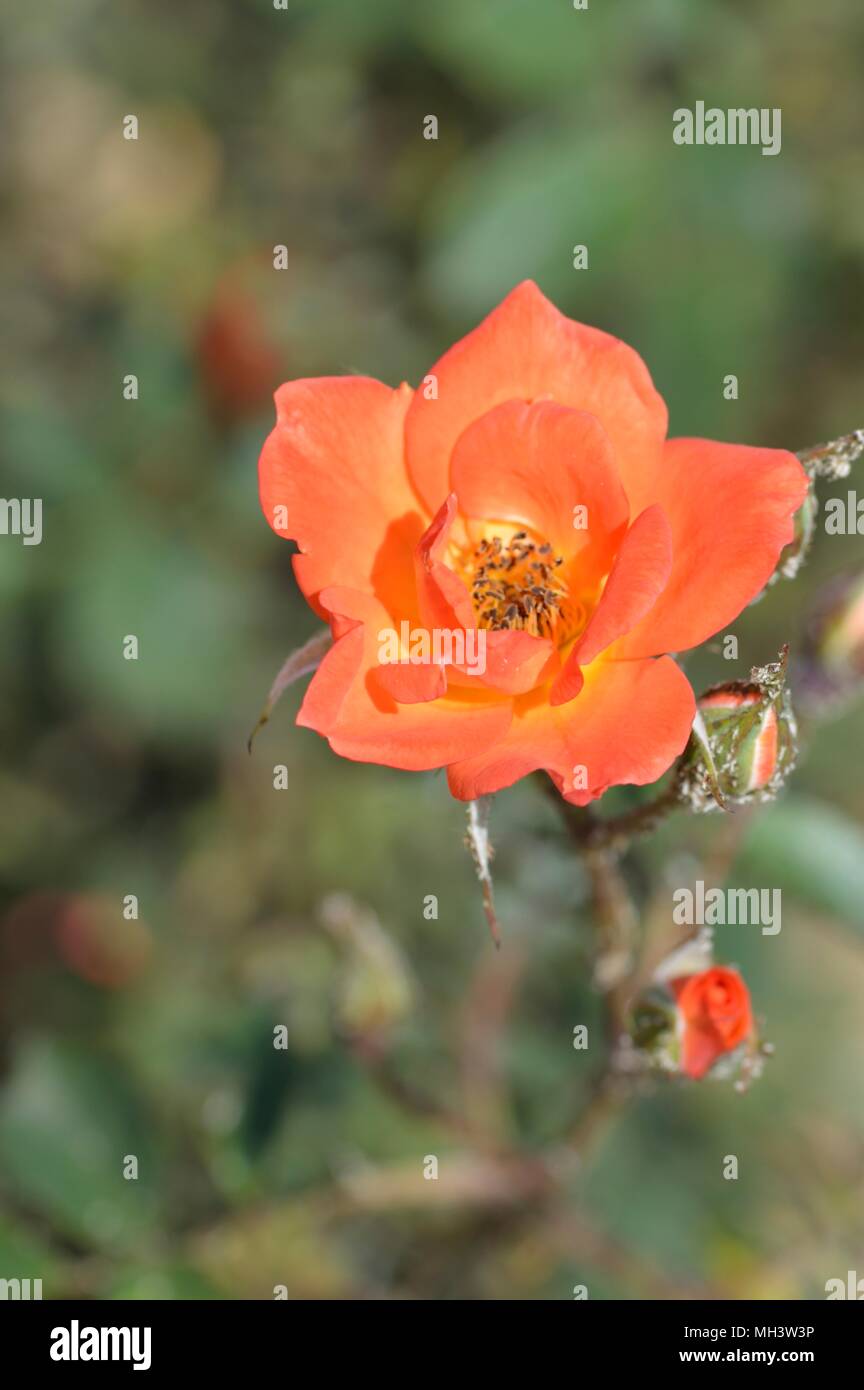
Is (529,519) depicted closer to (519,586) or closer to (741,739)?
(519,586)

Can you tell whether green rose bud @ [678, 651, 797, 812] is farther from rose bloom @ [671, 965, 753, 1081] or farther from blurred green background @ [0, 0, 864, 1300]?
blurred green background @ [0, 0, 864, 1300]

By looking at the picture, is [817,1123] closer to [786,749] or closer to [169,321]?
[786,749]

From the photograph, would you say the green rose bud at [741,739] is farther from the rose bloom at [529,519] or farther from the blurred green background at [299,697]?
the blurred green background at [299,697]

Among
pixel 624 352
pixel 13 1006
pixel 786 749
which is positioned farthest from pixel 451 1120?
pixel 13 1006

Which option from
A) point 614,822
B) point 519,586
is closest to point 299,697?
point 519,586

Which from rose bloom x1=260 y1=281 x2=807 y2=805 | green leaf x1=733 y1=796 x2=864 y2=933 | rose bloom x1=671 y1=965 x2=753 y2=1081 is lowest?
rose bloom x1=671 y1=965 x2=753 y2=1081

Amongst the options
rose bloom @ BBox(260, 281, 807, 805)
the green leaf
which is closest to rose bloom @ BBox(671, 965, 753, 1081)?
the green leaf

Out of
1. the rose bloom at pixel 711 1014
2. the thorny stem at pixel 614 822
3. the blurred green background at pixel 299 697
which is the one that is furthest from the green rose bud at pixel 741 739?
the blurred green background at pixel 299 697
